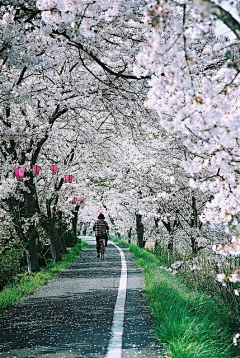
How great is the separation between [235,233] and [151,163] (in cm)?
1538

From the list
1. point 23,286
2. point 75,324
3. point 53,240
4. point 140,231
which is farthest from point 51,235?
point 140,231

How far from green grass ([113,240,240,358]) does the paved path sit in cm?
25

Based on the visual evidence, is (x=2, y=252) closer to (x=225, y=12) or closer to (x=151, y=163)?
(x=151, y=163)

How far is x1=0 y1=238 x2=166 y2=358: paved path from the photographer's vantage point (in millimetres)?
6293

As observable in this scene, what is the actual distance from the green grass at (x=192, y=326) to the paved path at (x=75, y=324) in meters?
0.25

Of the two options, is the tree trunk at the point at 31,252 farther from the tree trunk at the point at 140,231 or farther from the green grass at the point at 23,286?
the tree trunk at the point at 140,231

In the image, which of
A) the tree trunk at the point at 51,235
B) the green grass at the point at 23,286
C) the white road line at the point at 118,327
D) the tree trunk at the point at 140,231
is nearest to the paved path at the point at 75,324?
the white road line at the point at 118,327

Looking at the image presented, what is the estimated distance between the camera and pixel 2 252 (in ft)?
53.2

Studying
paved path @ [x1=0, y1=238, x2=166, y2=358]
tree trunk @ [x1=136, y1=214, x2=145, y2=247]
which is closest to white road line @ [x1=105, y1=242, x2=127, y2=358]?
paved path @ [x1=0, y1=238, x2=166, y2=358]

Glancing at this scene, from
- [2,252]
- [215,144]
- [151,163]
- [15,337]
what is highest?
[151,163]

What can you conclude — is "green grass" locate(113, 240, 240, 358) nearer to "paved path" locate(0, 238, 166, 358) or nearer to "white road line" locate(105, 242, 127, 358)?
"paved path" locate(0, 238, 166, 358)

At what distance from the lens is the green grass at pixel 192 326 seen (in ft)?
19.2

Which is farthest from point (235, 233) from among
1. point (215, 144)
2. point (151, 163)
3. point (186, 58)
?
point (151, 163)

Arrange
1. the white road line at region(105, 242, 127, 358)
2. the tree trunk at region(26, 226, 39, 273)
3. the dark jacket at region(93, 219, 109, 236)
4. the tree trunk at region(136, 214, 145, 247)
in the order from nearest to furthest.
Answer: the white road line at region(105, 242, 127, 358) < the tree trunk at region(26, 226, 39, 273) < the dark jacket at region(93, 219, 109, 236) < the tree trunk at region(136, 214, 145, 247)
